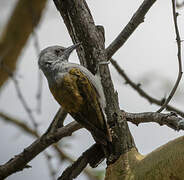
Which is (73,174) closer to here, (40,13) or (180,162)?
(180,162)

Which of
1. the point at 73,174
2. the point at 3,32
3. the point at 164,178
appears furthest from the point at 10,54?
the point at 164,178

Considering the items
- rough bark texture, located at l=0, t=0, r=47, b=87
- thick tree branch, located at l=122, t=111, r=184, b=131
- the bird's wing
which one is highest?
rough bark texture, located at l=0, t=0, r=47, b=87

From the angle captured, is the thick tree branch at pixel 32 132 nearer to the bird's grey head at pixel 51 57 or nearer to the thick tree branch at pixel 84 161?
the bird's grey head at pixel 51 57

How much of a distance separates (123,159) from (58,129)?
1.09m

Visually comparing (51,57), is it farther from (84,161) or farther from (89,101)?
(84,161)

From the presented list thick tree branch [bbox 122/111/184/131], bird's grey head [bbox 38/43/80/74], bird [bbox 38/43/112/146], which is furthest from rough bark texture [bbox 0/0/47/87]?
thick tree branch [bbox 122/111/184/131]

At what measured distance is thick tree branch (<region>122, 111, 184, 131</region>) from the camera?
3.06 m

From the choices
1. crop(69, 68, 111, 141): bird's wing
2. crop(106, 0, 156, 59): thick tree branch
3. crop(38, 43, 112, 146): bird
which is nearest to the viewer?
crop(38, 43, 112, 146): bird

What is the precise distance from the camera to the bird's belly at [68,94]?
4.25m

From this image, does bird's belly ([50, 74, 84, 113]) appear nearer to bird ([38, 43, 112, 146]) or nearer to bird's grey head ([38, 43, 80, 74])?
bird ([38, 43, 112, 146])

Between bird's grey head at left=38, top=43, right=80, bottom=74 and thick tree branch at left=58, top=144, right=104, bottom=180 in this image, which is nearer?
thick tree branch at left=58, top=144, right=104, bottom=180

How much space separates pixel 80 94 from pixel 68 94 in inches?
4.3

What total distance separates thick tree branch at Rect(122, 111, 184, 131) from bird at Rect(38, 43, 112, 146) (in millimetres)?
280

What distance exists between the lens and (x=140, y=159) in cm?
342
